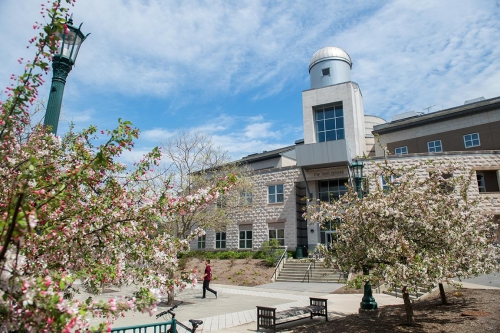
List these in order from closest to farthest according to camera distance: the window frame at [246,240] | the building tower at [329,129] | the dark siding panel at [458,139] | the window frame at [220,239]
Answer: the building tower at [329,129]
the dark siding panel at [458,139]
the window frame at [246,240]
the window frame at [220,239]

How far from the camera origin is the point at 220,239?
32688mm

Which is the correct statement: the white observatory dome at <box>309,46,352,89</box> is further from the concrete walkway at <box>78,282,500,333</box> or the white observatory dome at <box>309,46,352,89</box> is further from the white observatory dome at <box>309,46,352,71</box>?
the concrete walkway at <box>78,282,500,333</box>

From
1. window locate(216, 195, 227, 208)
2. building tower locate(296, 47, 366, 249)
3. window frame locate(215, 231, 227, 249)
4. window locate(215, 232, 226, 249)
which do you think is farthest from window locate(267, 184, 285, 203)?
window locate(215, 232, 226, 249)

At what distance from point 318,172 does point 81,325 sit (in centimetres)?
2667

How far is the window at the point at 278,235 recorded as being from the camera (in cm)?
2905

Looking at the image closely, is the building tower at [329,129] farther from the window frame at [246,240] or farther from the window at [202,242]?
the window at [202,242]

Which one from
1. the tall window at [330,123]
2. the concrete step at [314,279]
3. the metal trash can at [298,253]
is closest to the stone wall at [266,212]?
the metal trash can at [298,253]

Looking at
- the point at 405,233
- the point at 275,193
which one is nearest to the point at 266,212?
the point at 275,193

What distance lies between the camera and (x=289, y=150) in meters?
36.9

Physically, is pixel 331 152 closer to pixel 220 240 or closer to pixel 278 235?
pixel 278 235

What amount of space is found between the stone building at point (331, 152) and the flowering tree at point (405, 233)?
16.8m

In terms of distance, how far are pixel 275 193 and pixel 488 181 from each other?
56.5 feet

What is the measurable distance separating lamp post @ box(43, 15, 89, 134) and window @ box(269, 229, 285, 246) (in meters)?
24.2

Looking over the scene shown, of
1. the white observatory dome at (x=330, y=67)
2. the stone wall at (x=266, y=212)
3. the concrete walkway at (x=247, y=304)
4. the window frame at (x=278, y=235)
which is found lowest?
the concrete walkway at (x=247, y=304)
